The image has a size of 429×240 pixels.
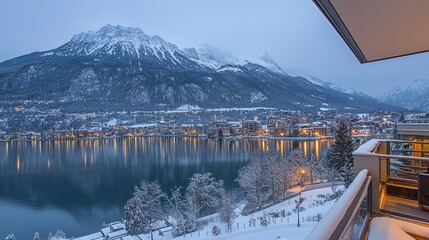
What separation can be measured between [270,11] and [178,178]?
190372mm

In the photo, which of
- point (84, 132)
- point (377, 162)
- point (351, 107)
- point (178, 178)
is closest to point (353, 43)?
point (377, 162)

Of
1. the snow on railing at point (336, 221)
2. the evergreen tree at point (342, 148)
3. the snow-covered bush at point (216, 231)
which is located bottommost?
the snow-covered bush at point (216, 231)

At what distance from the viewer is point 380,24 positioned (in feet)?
8.50

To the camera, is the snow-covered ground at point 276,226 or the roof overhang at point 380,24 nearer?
→ the roof overhang at point 380,24

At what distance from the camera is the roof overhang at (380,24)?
2.12m

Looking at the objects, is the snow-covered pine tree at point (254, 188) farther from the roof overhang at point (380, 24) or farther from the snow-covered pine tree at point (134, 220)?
the roof overhang at point (380, 24)

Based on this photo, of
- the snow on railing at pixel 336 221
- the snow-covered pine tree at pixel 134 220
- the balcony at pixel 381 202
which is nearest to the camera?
the snow on railing at pixel 336 221

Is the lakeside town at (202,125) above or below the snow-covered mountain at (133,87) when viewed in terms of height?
below

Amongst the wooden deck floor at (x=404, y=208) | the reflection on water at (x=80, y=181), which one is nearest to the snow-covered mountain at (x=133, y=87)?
the reflection on water at (x=80, y=181)

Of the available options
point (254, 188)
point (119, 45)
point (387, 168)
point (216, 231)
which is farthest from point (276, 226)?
point (119, 45)

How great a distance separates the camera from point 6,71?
114438 millimetres

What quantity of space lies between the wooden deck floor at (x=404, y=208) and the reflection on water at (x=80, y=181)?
21.1 m

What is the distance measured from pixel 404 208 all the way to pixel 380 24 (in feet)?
6.18

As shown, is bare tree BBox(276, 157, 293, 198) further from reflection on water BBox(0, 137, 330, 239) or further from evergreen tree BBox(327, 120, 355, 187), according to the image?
reflection on water BBox(0, 137, 330, 239)
